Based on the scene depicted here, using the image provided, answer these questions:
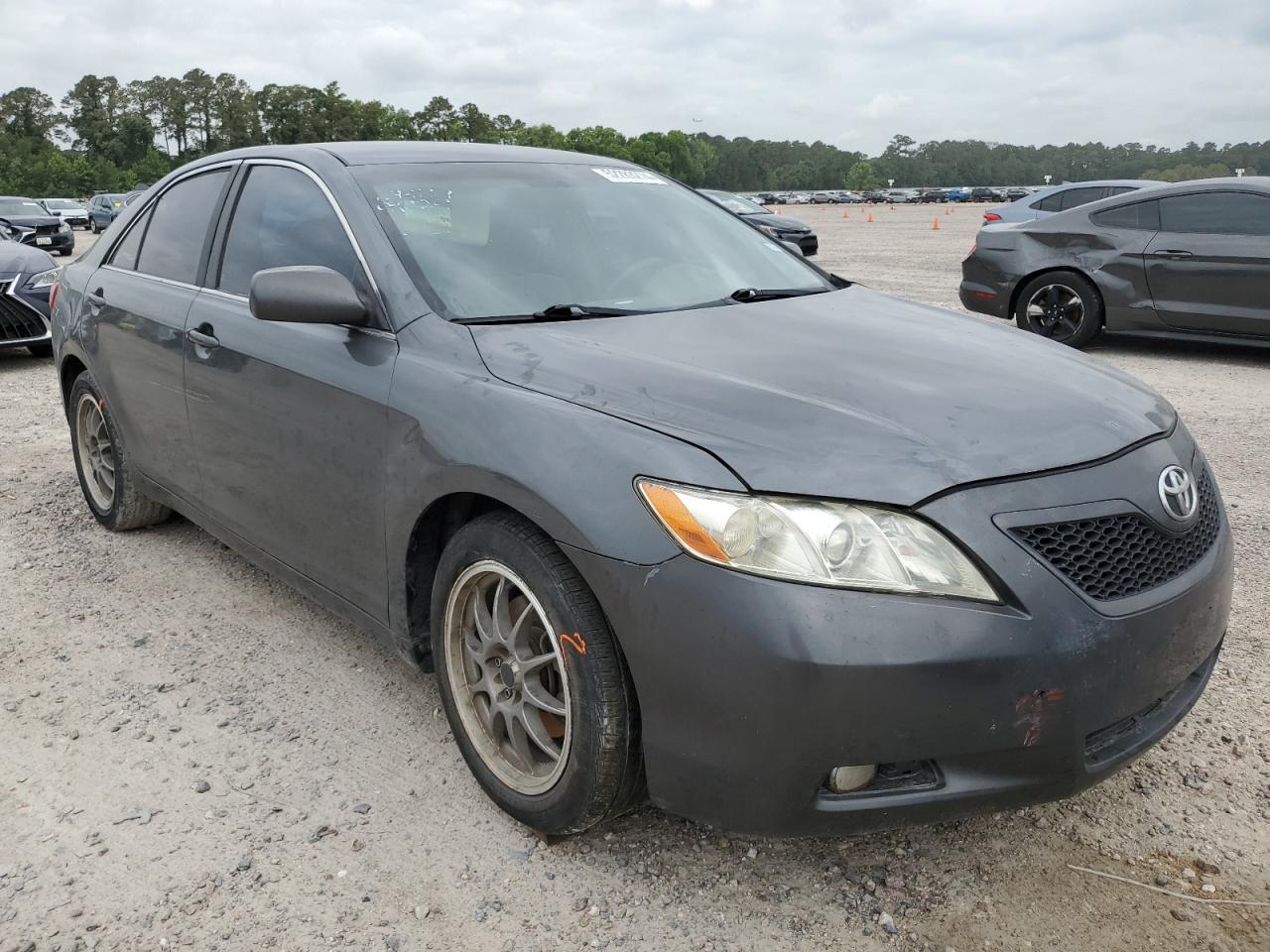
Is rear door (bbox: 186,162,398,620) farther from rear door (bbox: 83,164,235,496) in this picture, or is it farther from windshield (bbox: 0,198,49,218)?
windshield (bbox: 0,198,49,218)

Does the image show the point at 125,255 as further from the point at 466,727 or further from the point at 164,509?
the point at 466,727

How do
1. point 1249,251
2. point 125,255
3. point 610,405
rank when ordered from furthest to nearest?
point 1249,251 < point 125,255 < point 610,405

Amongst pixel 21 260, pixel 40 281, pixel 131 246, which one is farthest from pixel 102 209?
pixel 131 246

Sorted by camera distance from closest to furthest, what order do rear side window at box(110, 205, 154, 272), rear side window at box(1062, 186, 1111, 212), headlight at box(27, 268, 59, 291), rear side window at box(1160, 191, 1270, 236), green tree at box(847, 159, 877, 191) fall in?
rear side window at box(110, 205, 154, 272) → rear side window at box(1160, 191, 1270, 236) → headlight at box(27, 268, 59, 291) → rear side window at box(1062, 186, 1111, 212) → green tree at box(847, 159, 877, 191)

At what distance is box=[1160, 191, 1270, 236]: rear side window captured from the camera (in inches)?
318

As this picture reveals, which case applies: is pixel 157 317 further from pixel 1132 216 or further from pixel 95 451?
pixel 1132 216

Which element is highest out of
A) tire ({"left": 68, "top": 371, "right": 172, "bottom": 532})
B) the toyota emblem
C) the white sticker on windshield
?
the white sticker on windshield

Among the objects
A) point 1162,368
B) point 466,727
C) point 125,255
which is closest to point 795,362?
point 466,727

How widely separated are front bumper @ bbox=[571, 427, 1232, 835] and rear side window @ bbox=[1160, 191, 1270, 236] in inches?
289

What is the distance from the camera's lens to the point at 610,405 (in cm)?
224

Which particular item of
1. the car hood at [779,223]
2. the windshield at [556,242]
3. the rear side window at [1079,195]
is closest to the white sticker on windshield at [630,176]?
the windshield at [556,242]

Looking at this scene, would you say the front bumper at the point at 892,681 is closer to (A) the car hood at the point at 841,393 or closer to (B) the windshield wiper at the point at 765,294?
(A) the car hood at the point at 841,393

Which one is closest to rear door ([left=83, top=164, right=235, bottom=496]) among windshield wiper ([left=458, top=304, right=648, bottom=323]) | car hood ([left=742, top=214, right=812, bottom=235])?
windshield wiper ([left=458, top=304, right=648, bottom=323])

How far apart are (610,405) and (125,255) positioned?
305 cm
